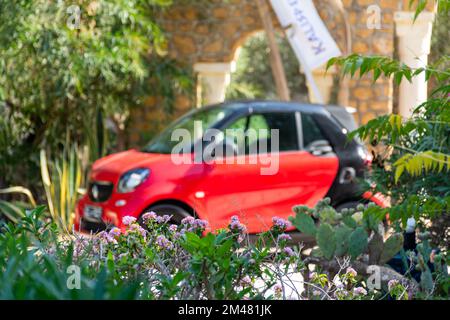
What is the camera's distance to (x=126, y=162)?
25.1ft

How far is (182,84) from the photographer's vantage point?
10.9 meters

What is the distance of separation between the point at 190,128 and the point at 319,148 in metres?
1.20

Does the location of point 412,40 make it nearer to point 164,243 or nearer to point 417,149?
point 417,149

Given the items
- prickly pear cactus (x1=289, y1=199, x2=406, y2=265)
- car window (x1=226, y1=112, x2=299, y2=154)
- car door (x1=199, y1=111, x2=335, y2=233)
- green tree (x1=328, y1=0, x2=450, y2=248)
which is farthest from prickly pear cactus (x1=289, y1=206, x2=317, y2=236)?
car window (x1=226, y1=112, x2=299, y2=154)

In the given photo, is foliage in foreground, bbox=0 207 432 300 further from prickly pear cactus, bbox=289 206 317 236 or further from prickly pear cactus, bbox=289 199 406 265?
prickly pear cactus, bbox=289 206 317 236

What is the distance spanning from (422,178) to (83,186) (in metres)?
6.00

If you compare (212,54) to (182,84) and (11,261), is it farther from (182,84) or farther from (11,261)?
(11,261)

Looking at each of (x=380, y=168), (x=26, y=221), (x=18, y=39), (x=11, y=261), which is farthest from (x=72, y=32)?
(x=11, y=261)

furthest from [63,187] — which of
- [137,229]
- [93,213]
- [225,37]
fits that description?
[137,229]

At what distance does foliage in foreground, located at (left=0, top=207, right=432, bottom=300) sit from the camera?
2.19m

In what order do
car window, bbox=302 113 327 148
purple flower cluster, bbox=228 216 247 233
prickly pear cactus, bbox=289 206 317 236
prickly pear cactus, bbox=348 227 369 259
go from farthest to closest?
car window, bbox=302 113 327 148 < prickly pear cactus, bbox=289 206 317 236 < prickly pear cactus, bbox=348 227 369 259 < purple flower cluster, bbox=228 216 247 233

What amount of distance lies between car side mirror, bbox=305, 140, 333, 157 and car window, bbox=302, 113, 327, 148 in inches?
1.4

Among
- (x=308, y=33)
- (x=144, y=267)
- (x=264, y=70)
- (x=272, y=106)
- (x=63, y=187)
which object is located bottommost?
(x=264, y=70)

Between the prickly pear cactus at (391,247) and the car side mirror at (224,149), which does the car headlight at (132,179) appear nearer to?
the car side mirror at (224,149)
